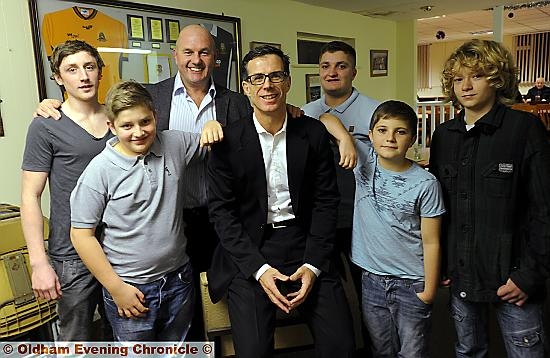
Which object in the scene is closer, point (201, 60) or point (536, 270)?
point (536, 270)

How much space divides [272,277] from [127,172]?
62 centimetres

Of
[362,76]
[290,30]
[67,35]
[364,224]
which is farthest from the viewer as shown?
[362,76]

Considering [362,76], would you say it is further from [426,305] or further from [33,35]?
[426,305]

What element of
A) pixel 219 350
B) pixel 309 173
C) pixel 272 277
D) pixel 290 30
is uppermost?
pixel 290 30

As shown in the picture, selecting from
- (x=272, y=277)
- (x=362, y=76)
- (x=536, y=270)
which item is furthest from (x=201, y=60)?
(x=362, y=76)

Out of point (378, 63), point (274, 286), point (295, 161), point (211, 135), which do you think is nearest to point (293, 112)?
point (295, 161)

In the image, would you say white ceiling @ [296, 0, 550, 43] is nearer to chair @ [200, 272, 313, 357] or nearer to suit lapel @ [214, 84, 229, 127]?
suit lapel @ [214, 84, 229, 127]

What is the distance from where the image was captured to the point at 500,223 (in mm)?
1423

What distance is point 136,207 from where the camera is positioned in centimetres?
146

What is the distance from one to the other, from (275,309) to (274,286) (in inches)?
4.9

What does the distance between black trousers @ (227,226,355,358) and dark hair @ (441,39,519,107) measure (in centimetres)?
83

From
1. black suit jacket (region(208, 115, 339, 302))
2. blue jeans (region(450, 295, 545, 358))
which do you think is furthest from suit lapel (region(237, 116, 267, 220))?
blue jeans (region(450, 295, 545, 358))

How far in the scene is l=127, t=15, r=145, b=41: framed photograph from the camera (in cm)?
310

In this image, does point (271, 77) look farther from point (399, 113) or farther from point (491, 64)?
point (491, 64)
